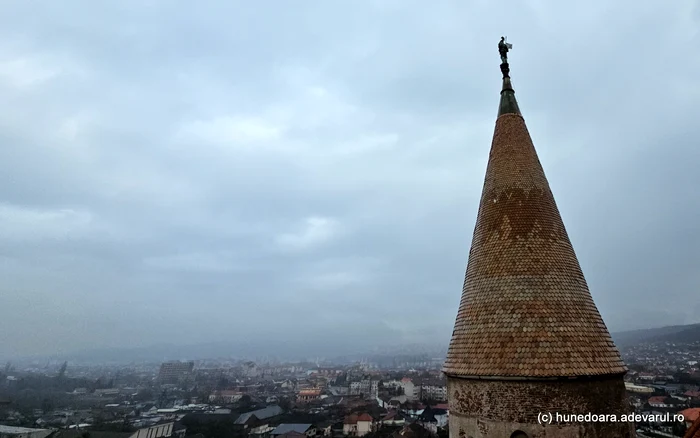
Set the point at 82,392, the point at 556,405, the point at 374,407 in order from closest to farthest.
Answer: the point at 556,405 → the point at 374,407 → the point at 82,392

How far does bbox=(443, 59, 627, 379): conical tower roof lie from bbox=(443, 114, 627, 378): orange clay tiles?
0.6 inches

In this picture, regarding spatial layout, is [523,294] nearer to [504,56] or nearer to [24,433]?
[504,56]

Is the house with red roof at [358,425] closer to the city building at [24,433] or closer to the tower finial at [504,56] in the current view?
the city building at [24,433]

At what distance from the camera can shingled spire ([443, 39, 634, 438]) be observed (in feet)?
22.3

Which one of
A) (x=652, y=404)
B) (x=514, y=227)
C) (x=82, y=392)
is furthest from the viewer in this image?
(x=82, y=392)

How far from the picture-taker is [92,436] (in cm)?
4569

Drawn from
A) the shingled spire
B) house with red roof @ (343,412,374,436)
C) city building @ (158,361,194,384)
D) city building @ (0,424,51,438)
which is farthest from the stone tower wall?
city building @ (158,361,194,384)

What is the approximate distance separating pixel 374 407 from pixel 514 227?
73.5 m

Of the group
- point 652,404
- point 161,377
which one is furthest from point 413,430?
point 161,377

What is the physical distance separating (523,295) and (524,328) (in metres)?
0.62

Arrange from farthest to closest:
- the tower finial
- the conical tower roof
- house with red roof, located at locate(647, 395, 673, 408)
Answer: house with red roof, located at locate(647, 395, 673, 408) < the tower finial < the conical tower roof

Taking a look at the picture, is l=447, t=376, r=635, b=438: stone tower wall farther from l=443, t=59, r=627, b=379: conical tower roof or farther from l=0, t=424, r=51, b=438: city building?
l=0, t=424, r=51, b=438: city building

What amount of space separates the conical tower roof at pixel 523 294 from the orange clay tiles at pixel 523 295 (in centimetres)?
2

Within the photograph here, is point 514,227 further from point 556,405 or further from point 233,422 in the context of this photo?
point 233,422
